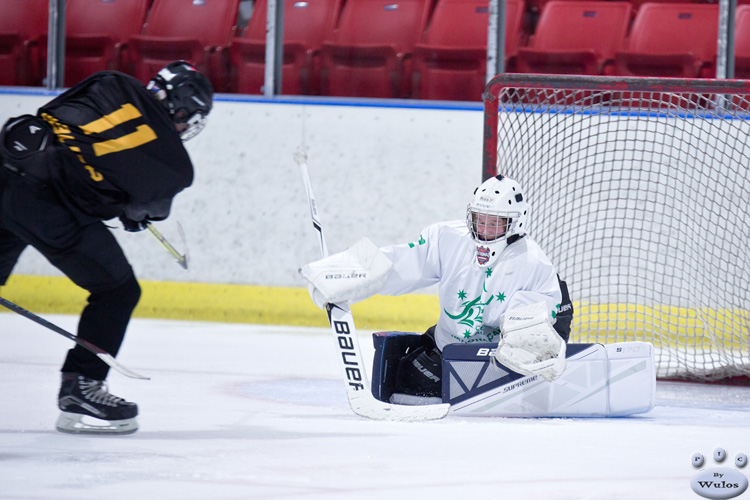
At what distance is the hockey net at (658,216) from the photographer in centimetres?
426

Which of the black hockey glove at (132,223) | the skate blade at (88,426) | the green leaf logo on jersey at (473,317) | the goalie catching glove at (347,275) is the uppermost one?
the black hockey glove at (132,223)

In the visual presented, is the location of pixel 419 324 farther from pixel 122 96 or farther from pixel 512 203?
pixel 122 96

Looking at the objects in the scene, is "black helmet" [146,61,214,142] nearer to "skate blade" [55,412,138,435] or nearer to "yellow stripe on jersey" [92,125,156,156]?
"yellow stripe on jersey" [92,125,156,156]

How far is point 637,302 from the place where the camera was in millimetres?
4730

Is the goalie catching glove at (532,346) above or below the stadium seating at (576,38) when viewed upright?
below

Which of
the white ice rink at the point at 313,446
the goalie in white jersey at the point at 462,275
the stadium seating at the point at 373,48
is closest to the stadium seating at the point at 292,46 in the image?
the stadium seating at the point at 373,48

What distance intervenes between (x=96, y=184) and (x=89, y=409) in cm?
62

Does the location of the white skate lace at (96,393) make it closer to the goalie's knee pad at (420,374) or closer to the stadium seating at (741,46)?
the goalie's knee pad at (420,374)

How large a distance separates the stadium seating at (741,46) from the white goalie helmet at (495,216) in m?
2.45

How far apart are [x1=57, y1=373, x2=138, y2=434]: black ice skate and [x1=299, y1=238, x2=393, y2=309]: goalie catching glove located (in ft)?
2.24

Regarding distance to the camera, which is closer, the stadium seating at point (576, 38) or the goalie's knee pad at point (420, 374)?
the goalie's knee pad at point (420, 374)

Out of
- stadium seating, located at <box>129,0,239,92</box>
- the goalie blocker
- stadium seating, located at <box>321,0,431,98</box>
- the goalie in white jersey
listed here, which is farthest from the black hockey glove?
stadium seating, located at <box>129,0,239,92</box>

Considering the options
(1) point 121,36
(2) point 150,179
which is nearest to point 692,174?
(2) point 150,179

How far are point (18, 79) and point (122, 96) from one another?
3607mm
